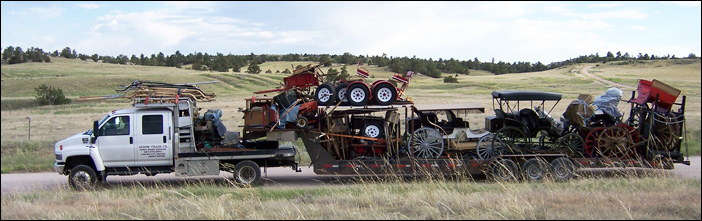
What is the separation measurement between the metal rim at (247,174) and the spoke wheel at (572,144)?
6.79m

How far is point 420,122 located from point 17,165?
11.1 metres

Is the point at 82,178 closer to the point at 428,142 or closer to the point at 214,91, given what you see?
the point at 428,142

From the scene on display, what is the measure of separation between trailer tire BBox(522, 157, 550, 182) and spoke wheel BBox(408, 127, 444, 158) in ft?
5.99

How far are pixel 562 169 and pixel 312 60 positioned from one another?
46976mm

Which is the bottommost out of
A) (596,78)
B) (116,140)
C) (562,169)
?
(562,169)

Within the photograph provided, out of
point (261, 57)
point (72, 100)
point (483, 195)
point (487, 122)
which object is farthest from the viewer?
point (261, 57)

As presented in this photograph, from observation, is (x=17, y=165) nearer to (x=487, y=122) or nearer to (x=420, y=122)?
(x=420, y=122)

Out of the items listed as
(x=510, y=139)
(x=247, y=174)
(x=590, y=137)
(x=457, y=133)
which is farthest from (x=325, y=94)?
(x=590, y=137)

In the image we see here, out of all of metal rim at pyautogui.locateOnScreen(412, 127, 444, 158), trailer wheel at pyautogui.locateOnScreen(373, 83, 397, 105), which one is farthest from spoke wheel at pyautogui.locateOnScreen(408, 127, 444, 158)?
trailer wheel at pyautogui.locateOnScreen(373, 83, 397, 105)

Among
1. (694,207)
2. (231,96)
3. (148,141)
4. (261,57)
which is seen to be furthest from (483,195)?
(261,57)

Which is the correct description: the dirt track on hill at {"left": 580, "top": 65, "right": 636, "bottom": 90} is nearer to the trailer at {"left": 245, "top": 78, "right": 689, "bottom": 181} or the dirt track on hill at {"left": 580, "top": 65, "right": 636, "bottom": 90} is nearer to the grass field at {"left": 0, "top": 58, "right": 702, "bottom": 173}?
A: the grass field at {"left": 0, "top": 58, "right": 702, "bottom": 173}

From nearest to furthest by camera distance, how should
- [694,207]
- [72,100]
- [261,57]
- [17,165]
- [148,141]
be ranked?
1. [694,207]
2. [148,141]
3. [17,165]
4. [72,100]
5. [261,57]

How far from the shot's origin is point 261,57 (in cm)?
8475

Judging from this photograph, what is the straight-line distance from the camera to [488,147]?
1230cm
